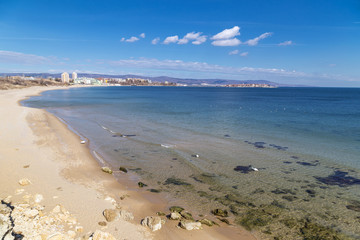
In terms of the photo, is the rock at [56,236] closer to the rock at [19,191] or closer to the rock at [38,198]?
the rock at [38,198]

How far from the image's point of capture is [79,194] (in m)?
11.6

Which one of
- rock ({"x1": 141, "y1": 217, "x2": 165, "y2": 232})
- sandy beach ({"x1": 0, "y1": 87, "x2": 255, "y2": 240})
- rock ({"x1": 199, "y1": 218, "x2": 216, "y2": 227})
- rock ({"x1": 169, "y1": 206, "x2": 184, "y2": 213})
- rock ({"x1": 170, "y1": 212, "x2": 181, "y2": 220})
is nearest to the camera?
sandy beach ({"x1": 0, "y1": 87, "x2": 255, "y2": 240})

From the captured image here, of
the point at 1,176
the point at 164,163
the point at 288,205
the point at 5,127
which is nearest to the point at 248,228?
the point at 288,205

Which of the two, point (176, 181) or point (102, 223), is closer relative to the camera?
point (102, 223)

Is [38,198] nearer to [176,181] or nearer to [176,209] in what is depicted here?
[176,209]

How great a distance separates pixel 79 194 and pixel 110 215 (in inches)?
122

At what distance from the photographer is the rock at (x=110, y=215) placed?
9.38 metres

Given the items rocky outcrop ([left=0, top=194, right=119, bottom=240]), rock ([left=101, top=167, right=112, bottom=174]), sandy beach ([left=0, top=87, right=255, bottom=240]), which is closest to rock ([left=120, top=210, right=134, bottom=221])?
sandy beach ([left=0, top=87, right=255, bottom=240])

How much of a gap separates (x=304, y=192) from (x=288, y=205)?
7.23 ft

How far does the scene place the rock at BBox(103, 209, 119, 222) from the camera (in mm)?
9380

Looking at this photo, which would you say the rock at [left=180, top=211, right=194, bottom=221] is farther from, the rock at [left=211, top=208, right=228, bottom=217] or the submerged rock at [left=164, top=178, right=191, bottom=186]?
the submerged rock at [left=164, top=178, right=191, bottom=186]

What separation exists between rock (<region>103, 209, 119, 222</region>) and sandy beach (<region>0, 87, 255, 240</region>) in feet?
0.48

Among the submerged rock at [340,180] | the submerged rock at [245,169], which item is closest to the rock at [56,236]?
the submerged rock at [245,169]

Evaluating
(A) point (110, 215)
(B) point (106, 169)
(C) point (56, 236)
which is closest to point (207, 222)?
(A) point (110, 215)
